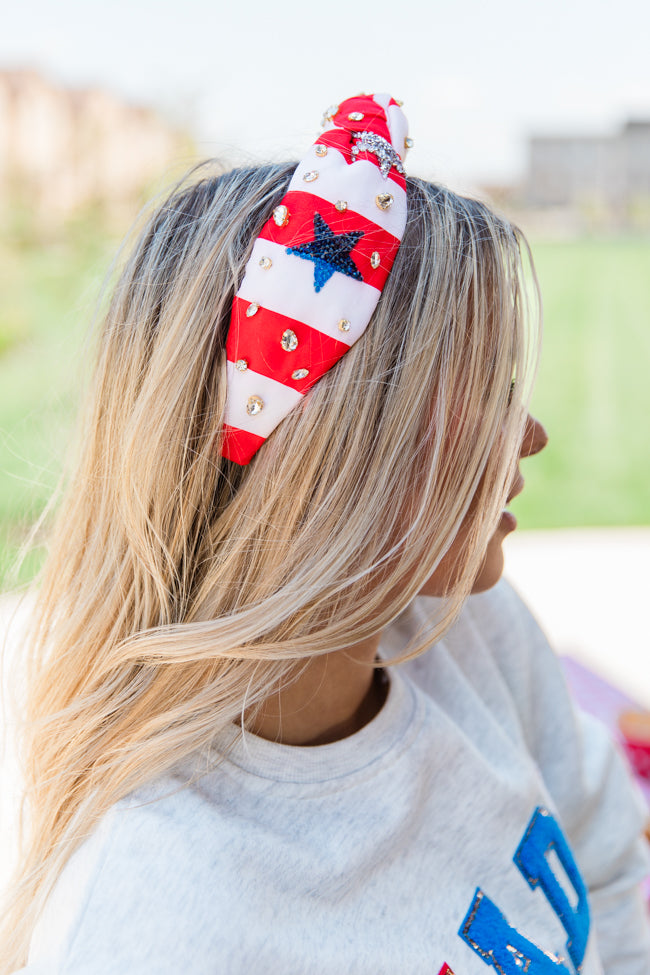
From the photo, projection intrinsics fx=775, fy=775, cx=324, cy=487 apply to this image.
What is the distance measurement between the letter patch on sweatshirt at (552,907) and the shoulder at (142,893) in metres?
0.30

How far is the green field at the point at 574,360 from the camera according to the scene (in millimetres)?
5676

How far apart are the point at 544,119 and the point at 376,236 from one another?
7.45m

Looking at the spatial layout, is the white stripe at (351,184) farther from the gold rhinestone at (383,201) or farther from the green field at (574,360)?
the green field at (574,360)

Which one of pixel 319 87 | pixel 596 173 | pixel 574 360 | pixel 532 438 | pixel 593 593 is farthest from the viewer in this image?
pixel 574 360

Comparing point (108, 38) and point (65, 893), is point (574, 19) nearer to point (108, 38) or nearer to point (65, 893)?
point (108, 38)

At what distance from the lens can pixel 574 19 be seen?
6.51 metres

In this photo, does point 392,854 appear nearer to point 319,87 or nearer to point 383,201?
point 383,201

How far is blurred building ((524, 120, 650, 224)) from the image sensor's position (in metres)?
6.21

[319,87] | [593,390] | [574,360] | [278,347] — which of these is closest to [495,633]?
[278,347]

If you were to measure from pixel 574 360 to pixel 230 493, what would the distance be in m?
8.33

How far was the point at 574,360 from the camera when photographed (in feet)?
27.8

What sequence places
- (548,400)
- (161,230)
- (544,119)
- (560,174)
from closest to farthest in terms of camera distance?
1. (161,230)
2. (560,174)
3. (544,119)
4. (548,400)

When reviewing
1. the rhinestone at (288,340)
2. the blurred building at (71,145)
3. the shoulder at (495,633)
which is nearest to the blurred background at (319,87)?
the blurred building at (71,145)

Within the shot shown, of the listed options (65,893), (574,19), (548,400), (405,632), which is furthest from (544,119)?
(65,893)
